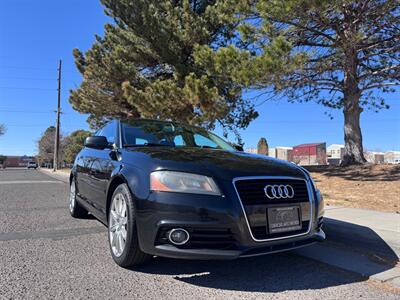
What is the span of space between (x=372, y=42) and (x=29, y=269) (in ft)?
38.4

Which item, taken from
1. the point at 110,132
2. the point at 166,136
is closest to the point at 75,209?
the point at 110,132

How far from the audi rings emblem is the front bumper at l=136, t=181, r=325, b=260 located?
0.34 meters

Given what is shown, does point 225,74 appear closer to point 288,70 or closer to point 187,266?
point 288,70

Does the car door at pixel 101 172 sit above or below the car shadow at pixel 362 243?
above

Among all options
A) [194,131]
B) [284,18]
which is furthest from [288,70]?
[194,131]

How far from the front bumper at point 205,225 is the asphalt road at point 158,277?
36 centimetres

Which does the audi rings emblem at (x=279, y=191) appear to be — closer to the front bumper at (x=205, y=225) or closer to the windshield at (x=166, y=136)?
the front bumper at (x=205, y=225)

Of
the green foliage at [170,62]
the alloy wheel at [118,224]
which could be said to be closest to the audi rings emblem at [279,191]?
the alloy wheel at [118,224]

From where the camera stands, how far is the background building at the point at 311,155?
27814mm

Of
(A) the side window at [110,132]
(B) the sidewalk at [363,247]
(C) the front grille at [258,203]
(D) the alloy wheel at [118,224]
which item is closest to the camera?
(C) the front grille at [258,203]

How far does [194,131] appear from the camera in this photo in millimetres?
5633

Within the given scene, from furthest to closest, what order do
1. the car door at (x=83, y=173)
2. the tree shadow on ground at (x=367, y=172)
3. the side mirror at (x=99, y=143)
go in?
the tree shadow on ground at (x=367, y=172) → the car door at (x=83, y=173) → the side mirror at (x=99, y=143)

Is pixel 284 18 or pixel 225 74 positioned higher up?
pixel 284 18

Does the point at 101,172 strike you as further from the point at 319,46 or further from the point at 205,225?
the point at 319,46
